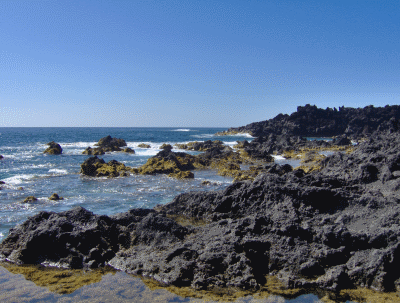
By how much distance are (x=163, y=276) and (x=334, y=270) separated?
3347mm

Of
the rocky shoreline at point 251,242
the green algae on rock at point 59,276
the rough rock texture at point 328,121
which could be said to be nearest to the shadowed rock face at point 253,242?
the rocky shoreline at point 251,242

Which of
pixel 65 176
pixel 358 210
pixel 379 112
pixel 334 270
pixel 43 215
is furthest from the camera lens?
pixel 379 112

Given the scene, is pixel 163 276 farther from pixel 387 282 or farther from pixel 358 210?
pixel 358 210

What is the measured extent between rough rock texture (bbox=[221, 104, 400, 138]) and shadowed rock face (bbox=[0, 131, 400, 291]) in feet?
227

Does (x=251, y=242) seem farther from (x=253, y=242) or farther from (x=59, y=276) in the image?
(x=59, y=276)

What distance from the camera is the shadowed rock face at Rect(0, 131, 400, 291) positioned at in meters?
5.26

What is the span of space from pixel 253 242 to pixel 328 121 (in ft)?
278

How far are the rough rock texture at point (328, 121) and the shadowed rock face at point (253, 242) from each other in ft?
227

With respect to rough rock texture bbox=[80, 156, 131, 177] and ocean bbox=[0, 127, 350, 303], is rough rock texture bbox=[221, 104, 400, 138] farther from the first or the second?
ocean bbox=[0, 127, 350, 303]

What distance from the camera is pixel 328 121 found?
81.2 m

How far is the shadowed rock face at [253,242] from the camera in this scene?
5258mm

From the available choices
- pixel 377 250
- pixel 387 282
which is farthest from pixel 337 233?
pixel 387 282

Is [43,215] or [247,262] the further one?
Result: [43,215]

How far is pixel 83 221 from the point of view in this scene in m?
7.30
